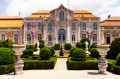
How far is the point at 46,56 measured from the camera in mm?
12992

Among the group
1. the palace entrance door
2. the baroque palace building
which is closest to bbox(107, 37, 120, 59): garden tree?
the baroque palace building

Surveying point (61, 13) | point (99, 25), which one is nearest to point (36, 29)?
point (61, 13)

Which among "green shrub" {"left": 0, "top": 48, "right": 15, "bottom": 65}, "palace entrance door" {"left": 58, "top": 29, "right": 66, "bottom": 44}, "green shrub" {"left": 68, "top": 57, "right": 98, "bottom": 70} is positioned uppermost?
"palace entrance door" {"left": 58, "top": 29, "right": 66, "bottom": 44}

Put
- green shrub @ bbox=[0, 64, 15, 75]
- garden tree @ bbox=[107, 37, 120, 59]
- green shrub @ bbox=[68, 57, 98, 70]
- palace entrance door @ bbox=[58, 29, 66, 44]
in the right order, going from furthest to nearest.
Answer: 1. palace entrance door @ bbox=[58, 29, 66, 44]
2. garden tree @ bbox=[107, 37, 120, 59]
3. green shrub @ bbox=[68, 57, 98, 70]
4. green shrub @ bbox=[0, 64, 15, 75]

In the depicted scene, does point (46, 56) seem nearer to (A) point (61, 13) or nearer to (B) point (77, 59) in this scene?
(B) point (77, 59)

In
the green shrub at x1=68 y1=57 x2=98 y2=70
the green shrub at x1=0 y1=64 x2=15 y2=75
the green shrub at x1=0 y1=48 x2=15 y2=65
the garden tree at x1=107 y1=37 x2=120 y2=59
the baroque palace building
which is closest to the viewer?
the green shrub at x1=0 y1=64 x2=15 y2=75

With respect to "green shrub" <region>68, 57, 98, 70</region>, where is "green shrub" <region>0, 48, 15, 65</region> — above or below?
above

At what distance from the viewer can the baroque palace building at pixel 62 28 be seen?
31547 millimetres

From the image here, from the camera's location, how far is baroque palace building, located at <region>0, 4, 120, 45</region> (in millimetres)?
31547

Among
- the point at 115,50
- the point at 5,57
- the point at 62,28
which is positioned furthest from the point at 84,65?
the point at 62,28

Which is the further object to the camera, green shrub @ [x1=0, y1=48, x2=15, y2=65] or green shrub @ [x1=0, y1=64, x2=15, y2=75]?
green shrub @ [x1=0, y1=48, x2=15, y2=65]

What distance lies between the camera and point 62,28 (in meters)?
31.6

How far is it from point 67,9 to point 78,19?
3760 millimetres

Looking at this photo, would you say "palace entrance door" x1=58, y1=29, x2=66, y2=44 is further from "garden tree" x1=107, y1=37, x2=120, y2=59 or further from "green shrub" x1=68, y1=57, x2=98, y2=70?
"green shrub" x1=68, y1=57, x2=98, y2=70
